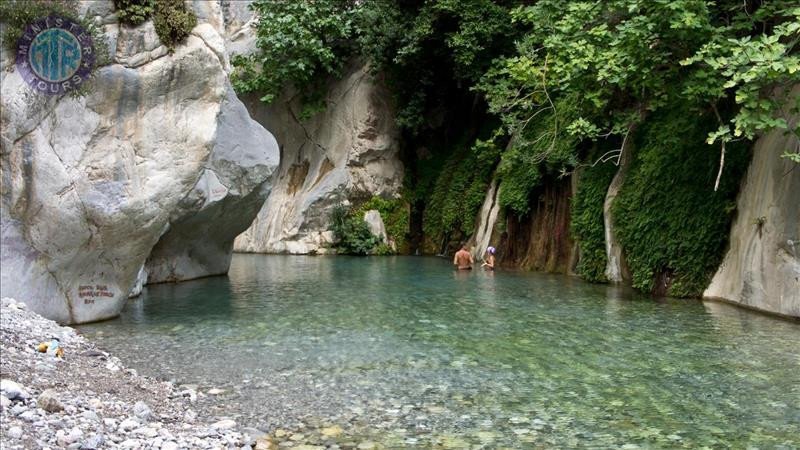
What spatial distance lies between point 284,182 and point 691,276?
833 inches

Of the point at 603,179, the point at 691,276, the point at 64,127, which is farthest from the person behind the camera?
the point at 603,179

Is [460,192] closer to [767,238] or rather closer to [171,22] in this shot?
[767,238]

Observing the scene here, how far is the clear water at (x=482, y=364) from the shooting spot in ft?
18.3

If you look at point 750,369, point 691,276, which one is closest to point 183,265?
point 691,276

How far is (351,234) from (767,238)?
18073 mm

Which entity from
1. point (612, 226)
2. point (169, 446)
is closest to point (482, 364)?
point (169, 446)

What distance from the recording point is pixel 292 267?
68.4 feet

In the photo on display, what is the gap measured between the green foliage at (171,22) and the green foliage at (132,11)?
0.45 feet

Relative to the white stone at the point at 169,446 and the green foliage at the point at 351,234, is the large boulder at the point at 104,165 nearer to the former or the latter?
the white stone at the point at 169,446

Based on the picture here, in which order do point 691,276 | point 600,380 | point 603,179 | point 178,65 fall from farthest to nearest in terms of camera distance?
point 603,179 → point 691,276 → point 178,65 → point 600,380

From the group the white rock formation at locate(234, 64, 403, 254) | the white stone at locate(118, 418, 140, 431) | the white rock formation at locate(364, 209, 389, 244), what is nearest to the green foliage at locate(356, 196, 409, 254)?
the white rock formation at locate(364, 209, 389, 244)

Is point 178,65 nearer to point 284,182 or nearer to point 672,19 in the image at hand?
point 672,19

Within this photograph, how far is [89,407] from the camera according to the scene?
5309 mm

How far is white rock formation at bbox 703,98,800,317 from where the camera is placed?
10562mm
